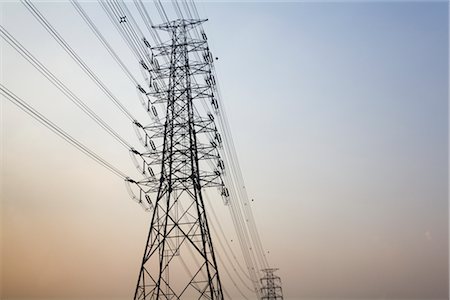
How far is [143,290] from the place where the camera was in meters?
17.0

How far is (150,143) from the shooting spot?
2134 centimetres

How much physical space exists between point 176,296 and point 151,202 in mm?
5907

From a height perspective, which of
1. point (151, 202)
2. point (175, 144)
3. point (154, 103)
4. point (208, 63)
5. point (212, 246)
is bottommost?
point (212, 246)

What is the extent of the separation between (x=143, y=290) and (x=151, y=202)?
17.7 feet

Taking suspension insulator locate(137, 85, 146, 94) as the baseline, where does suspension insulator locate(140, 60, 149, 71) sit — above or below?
above

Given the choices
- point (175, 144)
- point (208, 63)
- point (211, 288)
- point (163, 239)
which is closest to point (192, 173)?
point (175, 144)

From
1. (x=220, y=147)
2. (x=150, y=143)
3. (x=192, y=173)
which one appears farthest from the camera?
(x=220, y=147)

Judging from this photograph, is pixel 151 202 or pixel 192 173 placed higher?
pixel 192 173

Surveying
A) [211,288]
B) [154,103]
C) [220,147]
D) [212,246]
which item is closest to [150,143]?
[154,103]

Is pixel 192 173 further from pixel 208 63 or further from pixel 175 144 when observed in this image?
pixel 208 63

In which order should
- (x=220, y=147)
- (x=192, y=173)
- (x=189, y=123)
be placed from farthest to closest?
(x=220, y=147), (x=189, y=123), (x=192, y=173)

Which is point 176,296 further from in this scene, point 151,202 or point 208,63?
point 208,63

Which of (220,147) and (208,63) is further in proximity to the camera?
(220,147)

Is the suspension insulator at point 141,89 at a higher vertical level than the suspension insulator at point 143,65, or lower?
lower
